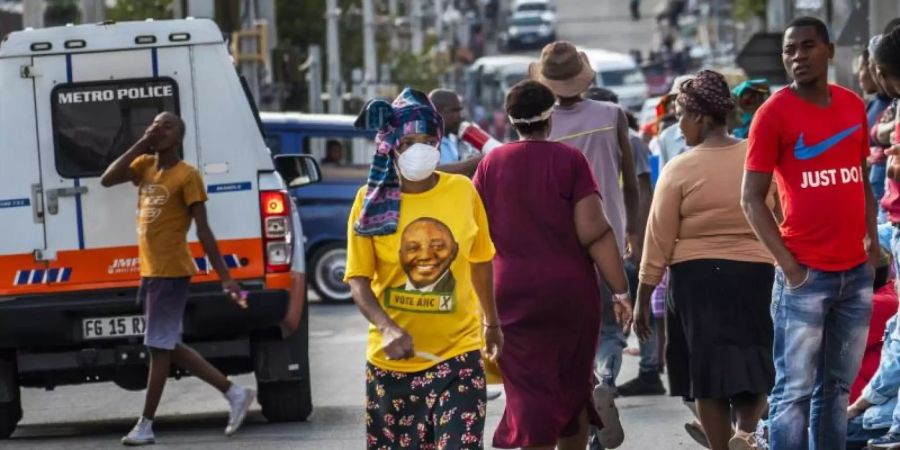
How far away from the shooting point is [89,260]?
12438mm

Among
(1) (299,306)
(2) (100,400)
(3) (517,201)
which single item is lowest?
(2) (100,400)

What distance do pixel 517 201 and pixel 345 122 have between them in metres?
14.8

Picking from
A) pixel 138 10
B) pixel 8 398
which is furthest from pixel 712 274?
pixel 138 10

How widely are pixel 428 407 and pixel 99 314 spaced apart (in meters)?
4.98

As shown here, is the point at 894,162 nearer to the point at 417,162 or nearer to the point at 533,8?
the point at 417,162

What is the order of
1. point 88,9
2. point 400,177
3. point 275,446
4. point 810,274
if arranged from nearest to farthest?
1. point 400,177
2. point 810,274
3. point 275,446
4. point 88,9

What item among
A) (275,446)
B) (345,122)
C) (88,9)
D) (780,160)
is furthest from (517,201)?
(88,9)

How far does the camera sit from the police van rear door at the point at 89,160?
12.4 m

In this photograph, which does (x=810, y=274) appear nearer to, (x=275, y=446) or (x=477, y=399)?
(x=477, y=399)

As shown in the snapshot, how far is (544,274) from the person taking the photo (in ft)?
28.5

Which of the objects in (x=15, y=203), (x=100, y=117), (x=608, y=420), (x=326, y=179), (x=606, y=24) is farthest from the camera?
(x=606, y=24)

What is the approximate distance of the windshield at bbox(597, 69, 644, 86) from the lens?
62469mm

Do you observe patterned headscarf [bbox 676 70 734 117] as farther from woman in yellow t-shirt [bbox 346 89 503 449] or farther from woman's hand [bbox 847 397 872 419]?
woman in yellow t-shirt [bbox 346 89 503 449]

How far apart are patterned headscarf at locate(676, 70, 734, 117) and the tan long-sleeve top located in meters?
0.17
